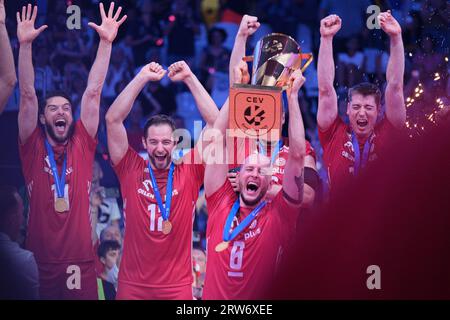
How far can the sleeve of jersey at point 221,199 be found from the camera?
21.8 feet

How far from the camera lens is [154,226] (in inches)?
266

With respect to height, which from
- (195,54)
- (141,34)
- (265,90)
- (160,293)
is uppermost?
(141,34)

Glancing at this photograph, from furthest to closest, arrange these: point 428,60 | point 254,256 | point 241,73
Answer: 1. point 428,60
2. point 254,256
3. point 241,73

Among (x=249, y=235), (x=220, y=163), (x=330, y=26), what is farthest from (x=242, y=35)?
(x=249, y=235)

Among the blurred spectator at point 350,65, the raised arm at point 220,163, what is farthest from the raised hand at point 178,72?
the blurred spectator at point 350,65

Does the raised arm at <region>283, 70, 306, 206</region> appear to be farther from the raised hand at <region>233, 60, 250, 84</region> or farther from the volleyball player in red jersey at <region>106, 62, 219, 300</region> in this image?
the volleyball player in red jersey at <region>106, 62, 219, 300</region>

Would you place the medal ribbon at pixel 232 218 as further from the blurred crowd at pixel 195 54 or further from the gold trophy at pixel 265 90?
the gold trophy at pixel 265 90

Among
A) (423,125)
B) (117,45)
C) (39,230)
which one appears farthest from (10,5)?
(423,125)

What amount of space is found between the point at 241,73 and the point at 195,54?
1.45ft

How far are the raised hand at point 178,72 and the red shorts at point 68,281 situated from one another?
1.08 m

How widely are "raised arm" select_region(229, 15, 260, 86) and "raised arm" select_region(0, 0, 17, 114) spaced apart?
116 cm

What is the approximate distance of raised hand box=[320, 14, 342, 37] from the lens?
6680 mm

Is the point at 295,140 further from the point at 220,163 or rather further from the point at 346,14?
the point at 346,14

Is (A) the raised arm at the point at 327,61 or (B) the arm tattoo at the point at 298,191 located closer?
(B) the arm tattoo at the point at 298,191
